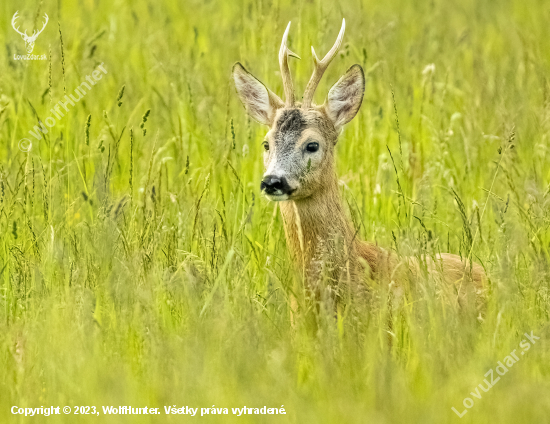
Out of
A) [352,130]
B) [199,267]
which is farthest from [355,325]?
[352,130]

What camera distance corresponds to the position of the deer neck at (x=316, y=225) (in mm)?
4422

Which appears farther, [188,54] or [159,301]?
[188,54]

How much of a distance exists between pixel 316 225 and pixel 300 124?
551 mm

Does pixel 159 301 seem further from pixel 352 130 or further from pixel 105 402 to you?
pixel 352 130

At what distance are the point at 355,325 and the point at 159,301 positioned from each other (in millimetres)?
914

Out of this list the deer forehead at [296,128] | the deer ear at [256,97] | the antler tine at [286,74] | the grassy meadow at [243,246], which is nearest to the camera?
the grassy meadow at [243,246]

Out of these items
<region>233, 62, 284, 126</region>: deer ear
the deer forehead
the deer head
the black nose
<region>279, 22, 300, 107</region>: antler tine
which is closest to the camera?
the black nose

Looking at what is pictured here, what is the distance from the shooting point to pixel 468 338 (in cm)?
368

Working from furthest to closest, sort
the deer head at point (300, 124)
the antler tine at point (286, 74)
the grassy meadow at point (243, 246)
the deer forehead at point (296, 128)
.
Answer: the antler tine at point (286, 74) → the deer forehead at point (296, 128) → the deer head at point (300, 124) → the grassy meadow at point (243, 246)

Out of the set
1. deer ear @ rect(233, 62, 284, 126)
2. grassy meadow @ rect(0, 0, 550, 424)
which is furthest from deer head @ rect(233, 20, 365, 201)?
grassy meadow @ rect(0, 0, 550, 424)

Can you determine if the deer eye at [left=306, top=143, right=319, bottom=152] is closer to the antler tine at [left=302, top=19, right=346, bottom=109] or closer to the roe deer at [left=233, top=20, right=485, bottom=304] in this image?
the roe deer at [left=233, top=20, right=485, bottom=304]

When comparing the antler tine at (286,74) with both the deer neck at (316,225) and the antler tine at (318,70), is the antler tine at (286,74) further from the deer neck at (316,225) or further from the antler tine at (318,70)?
the deer neck at (316,225)

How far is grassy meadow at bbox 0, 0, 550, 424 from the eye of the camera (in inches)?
131

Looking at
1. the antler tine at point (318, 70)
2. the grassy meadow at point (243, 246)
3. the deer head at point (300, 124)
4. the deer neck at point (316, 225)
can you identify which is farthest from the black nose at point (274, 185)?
the antler tine at point (318, 70)
